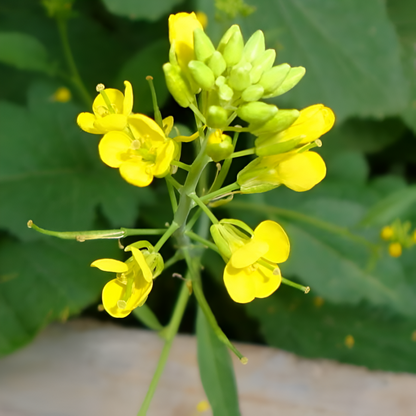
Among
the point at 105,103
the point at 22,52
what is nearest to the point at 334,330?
the point at 105,103

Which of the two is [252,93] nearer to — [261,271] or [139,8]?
[261,271]

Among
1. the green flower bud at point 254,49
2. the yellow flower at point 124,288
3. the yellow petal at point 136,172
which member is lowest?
the yellow flower at point 124,288

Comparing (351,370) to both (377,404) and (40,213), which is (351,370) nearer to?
(377,404)

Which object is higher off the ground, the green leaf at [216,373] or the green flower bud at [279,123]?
the green flower bud at [279,123]

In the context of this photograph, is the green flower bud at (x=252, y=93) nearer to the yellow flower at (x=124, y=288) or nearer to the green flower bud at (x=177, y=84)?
the green flower bud at (x=177, y=84)

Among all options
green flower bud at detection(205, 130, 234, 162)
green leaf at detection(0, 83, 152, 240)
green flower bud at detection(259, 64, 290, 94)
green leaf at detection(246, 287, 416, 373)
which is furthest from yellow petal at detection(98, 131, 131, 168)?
green leaf at detection(246, 287, 416, 373)

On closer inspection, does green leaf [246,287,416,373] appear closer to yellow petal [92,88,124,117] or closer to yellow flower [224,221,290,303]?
yellow flower [224,221,290,303]

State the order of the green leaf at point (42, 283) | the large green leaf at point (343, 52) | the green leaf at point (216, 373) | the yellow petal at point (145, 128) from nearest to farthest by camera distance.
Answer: the yellow petal at point (145, 128) < the green leaf at point (216, 373) < the green leaf at point (42, 283) < the large green leaf at point (343, 52)

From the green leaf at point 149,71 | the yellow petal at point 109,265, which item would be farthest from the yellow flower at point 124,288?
the green leaf at point 149,71
